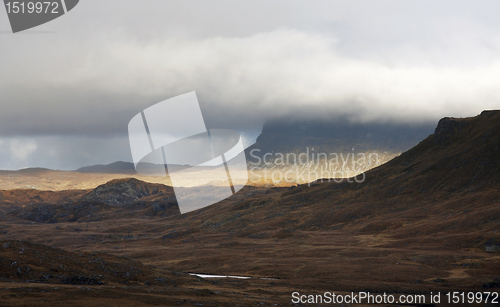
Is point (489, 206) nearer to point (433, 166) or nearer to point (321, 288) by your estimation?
point (433, 166)

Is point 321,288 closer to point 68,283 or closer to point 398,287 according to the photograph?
point 398,287

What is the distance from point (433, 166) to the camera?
6708 inches

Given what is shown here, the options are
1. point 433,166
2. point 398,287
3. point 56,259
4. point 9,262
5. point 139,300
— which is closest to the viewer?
point 139,300

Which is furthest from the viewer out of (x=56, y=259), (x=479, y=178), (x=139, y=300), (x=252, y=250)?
(x=479, y=178)

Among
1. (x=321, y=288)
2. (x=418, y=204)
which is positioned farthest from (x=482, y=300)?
(x=418, y=204)

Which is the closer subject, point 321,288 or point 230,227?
point 321,288

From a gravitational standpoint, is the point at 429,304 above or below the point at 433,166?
below

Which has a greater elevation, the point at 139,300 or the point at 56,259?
the point at 56,259

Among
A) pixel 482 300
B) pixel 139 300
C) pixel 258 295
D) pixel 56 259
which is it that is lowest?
pixel 482 300

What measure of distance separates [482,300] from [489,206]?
67.4 metres

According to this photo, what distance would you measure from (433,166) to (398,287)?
413 feet

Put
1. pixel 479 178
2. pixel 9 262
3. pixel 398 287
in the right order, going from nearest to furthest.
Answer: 1. pixel 9 262
2. pixel 398 287
3. pixel 479 178

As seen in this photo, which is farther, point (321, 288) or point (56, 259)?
point (321, 288)

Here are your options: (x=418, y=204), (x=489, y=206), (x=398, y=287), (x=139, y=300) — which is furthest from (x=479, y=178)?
(x=139, y=300)
